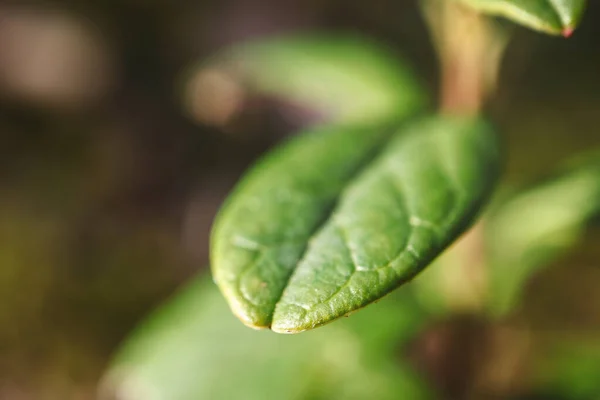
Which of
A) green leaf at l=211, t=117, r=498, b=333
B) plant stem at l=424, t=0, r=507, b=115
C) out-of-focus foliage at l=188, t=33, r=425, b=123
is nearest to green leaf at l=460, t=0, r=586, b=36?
green leaf at l=211, t=117, r=498, b=333

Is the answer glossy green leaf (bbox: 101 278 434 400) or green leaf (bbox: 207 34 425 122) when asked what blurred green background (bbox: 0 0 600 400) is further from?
green leaf (bbox: 207 34 425 122)

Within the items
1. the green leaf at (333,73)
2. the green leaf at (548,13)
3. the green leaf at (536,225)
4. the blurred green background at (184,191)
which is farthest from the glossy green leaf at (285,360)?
the green leaf at (548,13)

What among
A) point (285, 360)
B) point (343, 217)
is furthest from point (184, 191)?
point (343, 217)

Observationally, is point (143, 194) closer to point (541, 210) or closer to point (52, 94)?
point (52, 94)

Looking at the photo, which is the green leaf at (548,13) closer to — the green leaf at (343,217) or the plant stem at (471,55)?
the green leaf at (343,217)

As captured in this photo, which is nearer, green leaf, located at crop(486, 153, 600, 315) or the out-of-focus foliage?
green leaf, located at crop(486, 153, 600, 315)

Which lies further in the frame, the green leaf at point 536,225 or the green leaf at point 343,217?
the green leaf at point 536,225

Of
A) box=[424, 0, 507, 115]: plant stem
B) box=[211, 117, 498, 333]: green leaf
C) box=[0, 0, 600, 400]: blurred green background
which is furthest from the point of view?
box=[0, 0, 600, 400]: blurred green background

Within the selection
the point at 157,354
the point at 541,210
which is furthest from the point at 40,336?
the point at 541,210
